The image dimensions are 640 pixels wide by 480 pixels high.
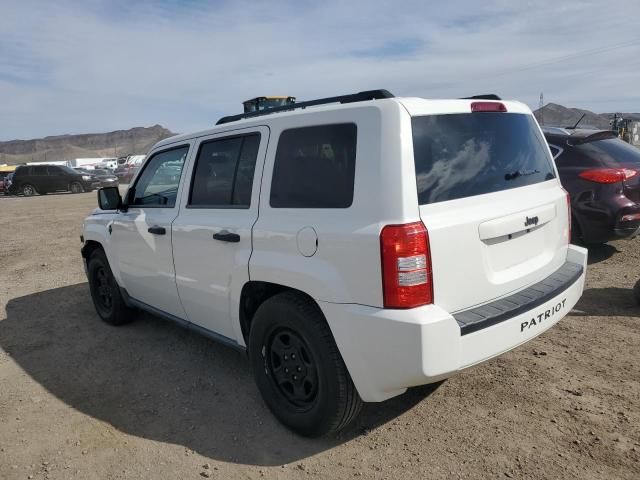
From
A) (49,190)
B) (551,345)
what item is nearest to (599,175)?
(551,345)

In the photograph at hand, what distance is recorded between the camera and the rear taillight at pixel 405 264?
93.6 inches

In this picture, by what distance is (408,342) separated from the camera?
237 centimetres

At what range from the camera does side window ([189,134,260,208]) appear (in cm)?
328

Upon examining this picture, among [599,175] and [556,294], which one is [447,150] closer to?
[556,294]

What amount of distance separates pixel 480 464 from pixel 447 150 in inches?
64.8

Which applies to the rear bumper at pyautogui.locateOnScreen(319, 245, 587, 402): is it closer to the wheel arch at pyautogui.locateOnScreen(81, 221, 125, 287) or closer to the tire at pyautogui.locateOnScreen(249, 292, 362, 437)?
the tire at pyautogui.locateOnScreen(249, 292, 362, 437)

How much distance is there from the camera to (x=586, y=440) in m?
2.79

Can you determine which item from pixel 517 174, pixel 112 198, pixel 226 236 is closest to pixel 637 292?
pixel 517 174

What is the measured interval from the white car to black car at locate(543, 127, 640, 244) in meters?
2.83

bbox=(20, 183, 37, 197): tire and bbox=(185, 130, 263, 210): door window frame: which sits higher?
bbox=(185, 130, 263, 210): door window frame

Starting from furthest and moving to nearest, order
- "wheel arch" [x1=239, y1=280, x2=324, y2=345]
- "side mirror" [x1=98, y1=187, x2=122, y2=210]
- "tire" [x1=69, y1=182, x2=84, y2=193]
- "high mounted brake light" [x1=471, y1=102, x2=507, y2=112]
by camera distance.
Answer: "tire" [x1=69, y1=182, x2=84, y2=193] < "side mirror" [x1=98, y1=187, x2=122, y2=210] < "wheel arch" [x1=239, y1=280, x2=324, y2=345] < "high mounted brake light" [x1=471, y1=102, x2=507, y2=112]

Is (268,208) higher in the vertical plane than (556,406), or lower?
higher

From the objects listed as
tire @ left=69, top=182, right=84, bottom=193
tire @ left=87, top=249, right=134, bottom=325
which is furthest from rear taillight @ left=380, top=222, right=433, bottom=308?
tire @ left=69, top=182, right=84, bottom=193

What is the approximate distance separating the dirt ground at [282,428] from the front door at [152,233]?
0.56 m
